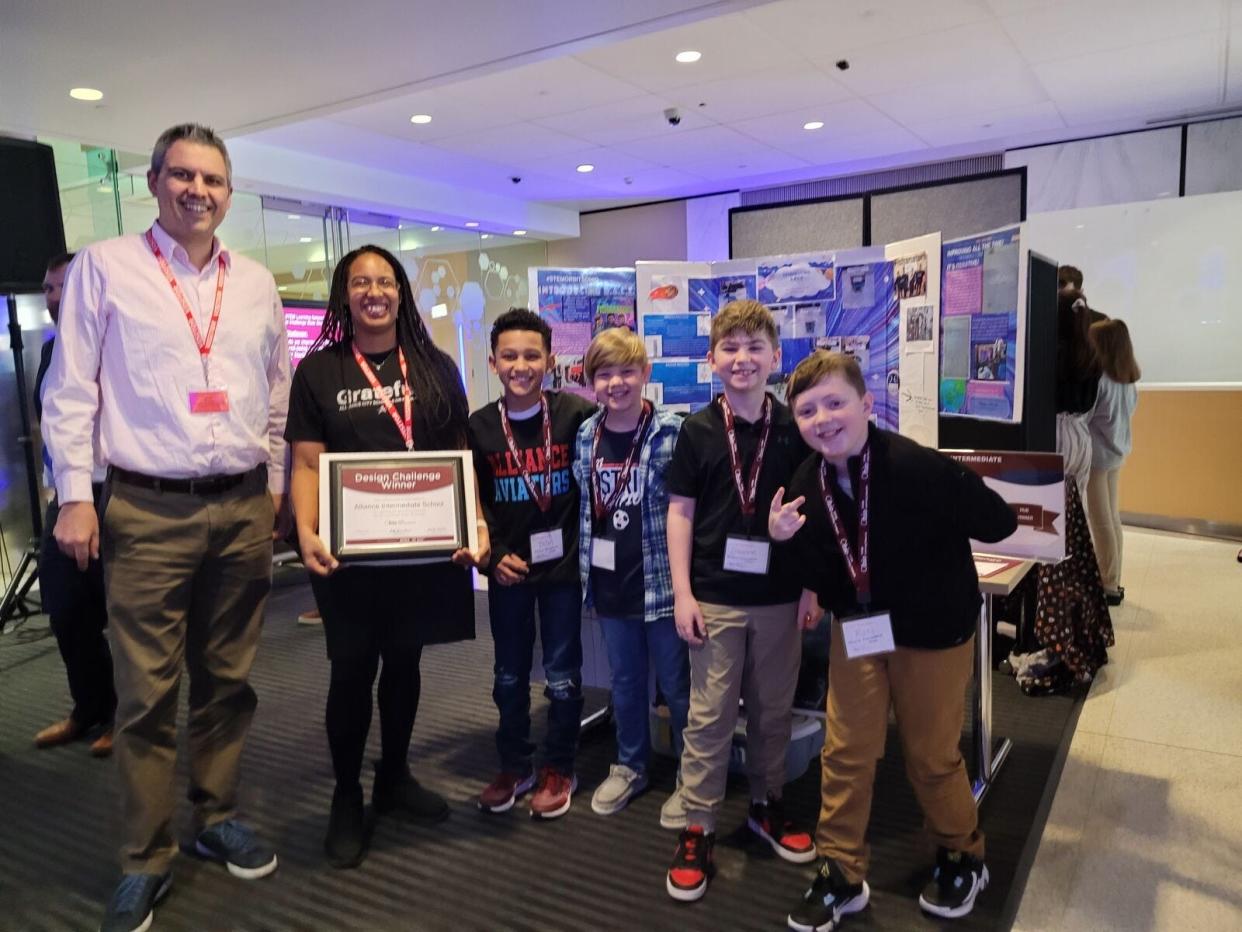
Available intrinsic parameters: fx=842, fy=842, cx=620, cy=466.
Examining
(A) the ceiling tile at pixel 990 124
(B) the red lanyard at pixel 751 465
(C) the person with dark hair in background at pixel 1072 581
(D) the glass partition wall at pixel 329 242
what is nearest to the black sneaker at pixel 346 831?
(B) the red lanyard at pixel 751 465

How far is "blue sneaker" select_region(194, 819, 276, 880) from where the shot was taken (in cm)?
214

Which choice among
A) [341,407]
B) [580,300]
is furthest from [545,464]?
[580,300]

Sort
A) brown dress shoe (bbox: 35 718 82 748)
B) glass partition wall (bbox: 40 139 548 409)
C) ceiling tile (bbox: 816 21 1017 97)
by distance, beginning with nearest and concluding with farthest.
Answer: brown dress shoe (bbox: 35 718 82 748) < ceiling tile (bbox: 816 21 1017 97) < glass partition wall (bbox: 40 139 548 409)

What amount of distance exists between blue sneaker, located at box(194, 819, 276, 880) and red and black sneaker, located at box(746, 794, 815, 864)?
1.26 metres

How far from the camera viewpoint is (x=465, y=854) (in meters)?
2.22

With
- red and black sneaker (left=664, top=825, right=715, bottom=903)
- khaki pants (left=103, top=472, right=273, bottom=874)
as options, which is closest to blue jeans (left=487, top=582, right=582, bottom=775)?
red and black sneaker (left=664, top=825, right=715, bottom=903)

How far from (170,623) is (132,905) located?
64 centimetres

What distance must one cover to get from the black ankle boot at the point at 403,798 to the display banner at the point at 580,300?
2.24m

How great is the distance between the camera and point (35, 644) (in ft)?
13.7

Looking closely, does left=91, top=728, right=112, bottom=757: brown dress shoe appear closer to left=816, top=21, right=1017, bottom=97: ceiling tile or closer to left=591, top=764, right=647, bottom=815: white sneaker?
left=591, top=764, right=647, bottom=815: white sneaker

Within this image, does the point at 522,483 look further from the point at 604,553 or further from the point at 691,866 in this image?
the point at 691,866

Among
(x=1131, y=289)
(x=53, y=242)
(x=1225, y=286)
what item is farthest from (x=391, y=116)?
(x=1225, y=286)

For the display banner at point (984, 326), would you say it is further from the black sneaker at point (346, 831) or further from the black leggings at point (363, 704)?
the black sneaker at point (346, 831)

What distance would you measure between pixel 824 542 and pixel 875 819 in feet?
3.22
